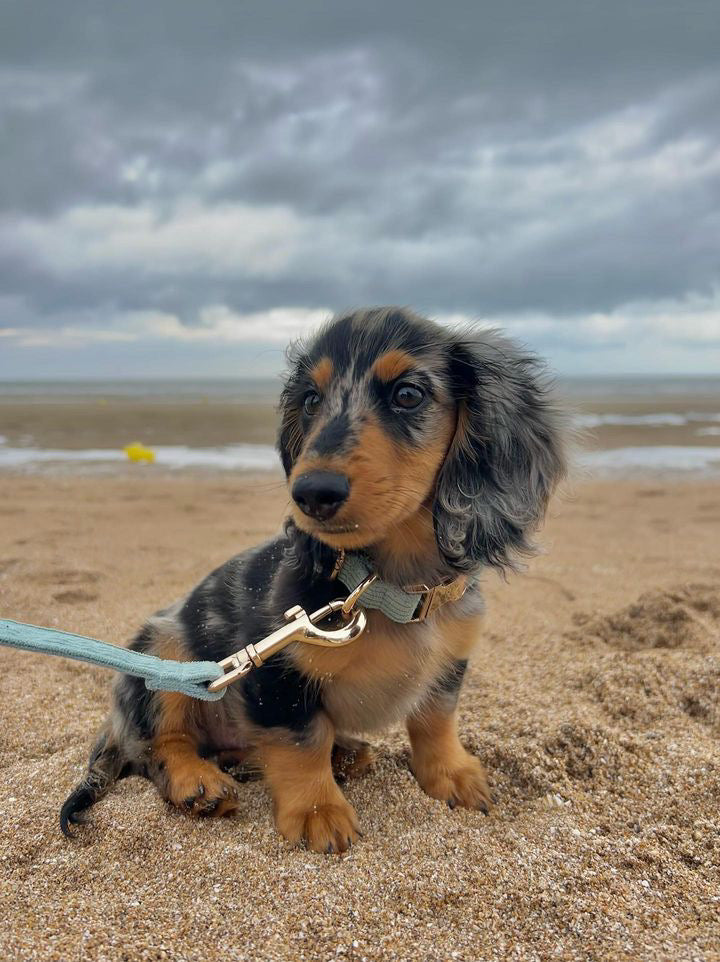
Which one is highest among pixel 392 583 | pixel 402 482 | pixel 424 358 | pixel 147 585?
pixel 424 358

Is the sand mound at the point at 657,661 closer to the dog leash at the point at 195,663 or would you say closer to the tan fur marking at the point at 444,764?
the tan fur marking at the point at 444,764

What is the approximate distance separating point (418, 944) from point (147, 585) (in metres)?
3.87

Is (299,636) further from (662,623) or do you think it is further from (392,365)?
(662,623)

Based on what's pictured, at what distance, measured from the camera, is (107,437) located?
A: 1673 centimetres

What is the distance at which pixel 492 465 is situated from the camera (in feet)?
7.68

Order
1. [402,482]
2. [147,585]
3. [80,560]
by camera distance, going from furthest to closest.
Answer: [80,560]
[147,585]
[402,482]

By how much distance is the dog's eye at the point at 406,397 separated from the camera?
233 cm

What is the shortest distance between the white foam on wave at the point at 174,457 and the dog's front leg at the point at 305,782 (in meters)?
10.2

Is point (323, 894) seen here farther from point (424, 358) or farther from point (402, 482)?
point (424, 358)

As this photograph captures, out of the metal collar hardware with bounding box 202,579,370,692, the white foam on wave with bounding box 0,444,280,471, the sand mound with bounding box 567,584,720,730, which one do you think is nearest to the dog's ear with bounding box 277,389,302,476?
the metal collar hardware with bounding box 202,579,370,692

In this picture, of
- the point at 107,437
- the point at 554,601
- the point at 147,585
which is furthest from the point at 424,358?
the point at 107,437

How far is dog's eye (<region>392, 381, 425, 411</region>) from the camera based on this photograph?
7.64 ft

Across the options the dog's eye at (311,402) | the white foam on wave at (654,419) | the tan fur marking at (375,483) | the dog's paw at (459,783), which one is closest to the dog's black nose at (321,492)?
the tan fur marking at (375,483)

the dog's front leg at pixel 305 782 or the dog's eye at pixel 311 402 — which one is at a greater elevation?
the dog's eye at pixel 311 402
